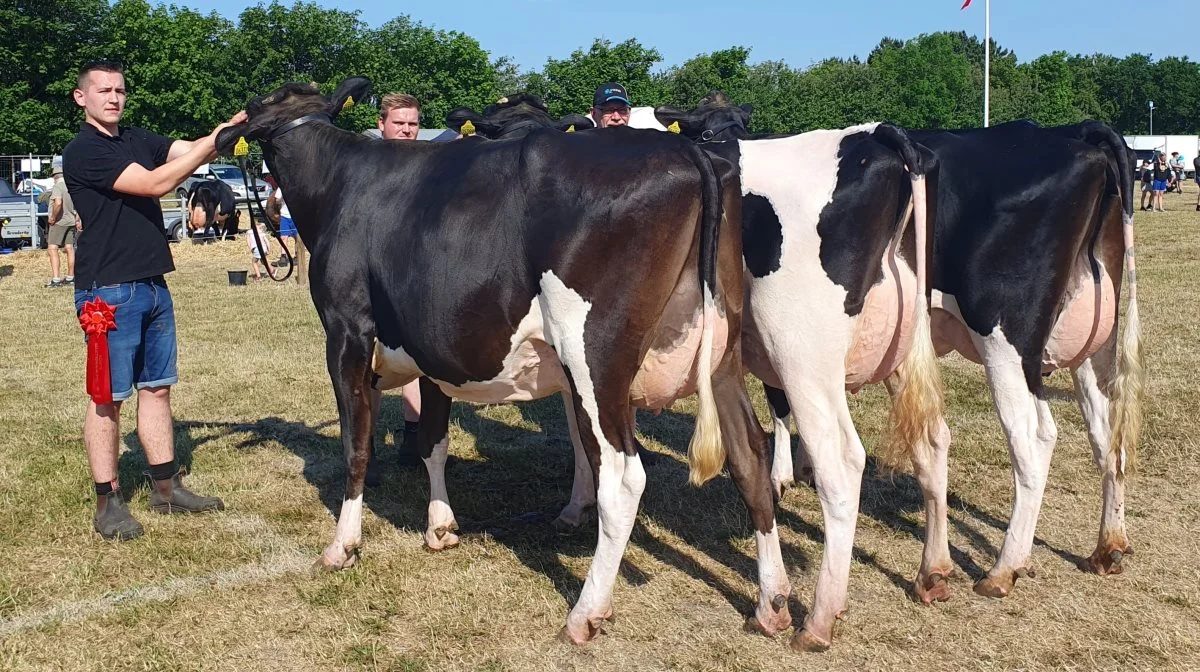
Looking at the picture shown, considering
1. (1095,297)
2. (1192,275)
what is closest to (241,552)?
(1095,297)

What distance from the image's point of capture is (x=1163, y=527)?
514 centimetres

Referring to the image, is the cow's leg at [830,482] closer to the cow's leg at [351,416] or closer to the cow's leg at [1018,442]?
the cow's leg at [1018,442]

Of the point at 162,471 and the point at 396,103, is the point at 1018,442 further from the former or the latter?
the point at 162,471

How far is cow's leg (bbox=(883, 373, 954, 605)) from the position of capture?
4.43m

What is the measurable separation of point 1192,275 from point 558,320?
13.4 m

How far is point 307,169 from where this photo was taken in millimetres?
5195

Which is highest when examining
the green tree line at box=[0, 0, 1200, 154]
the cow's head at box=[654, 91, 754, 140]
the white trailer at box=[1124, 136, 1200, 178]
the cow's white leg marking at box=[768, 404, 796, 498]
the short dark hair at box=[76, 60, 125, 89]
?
the green tree line at box=[0, 0, 1200, 154]

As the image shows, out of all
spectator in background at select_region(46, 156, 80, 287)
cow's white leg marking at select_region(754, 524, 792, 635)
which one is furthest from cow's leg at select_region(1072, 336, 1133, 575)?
spectator in background at select_region(46, 156, 80, 287)

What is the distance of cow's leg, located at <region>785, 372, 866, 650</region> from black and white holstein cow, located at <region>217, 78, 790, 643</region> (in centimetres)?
22

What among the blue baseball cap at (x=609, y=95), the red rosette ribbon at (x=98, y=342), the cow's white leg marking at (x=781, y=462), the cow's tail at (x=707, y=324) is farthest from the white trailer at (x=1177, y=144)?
the red rosette ribbon at (x=98, y=342)

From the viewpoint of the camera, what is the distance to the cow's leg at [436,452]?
5.21 metres

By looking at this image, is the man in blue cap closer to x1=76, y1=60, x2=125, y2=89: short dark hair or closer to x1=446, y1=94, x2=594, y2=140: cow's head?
x1=446, y1=94, x2=594, y2=140: cow's head

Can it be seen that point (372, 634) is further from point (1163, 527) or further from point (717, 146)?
point (1163, 527)

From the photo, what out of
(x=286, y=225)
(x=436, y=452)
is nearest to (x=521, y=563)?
(x=436, y=452)
